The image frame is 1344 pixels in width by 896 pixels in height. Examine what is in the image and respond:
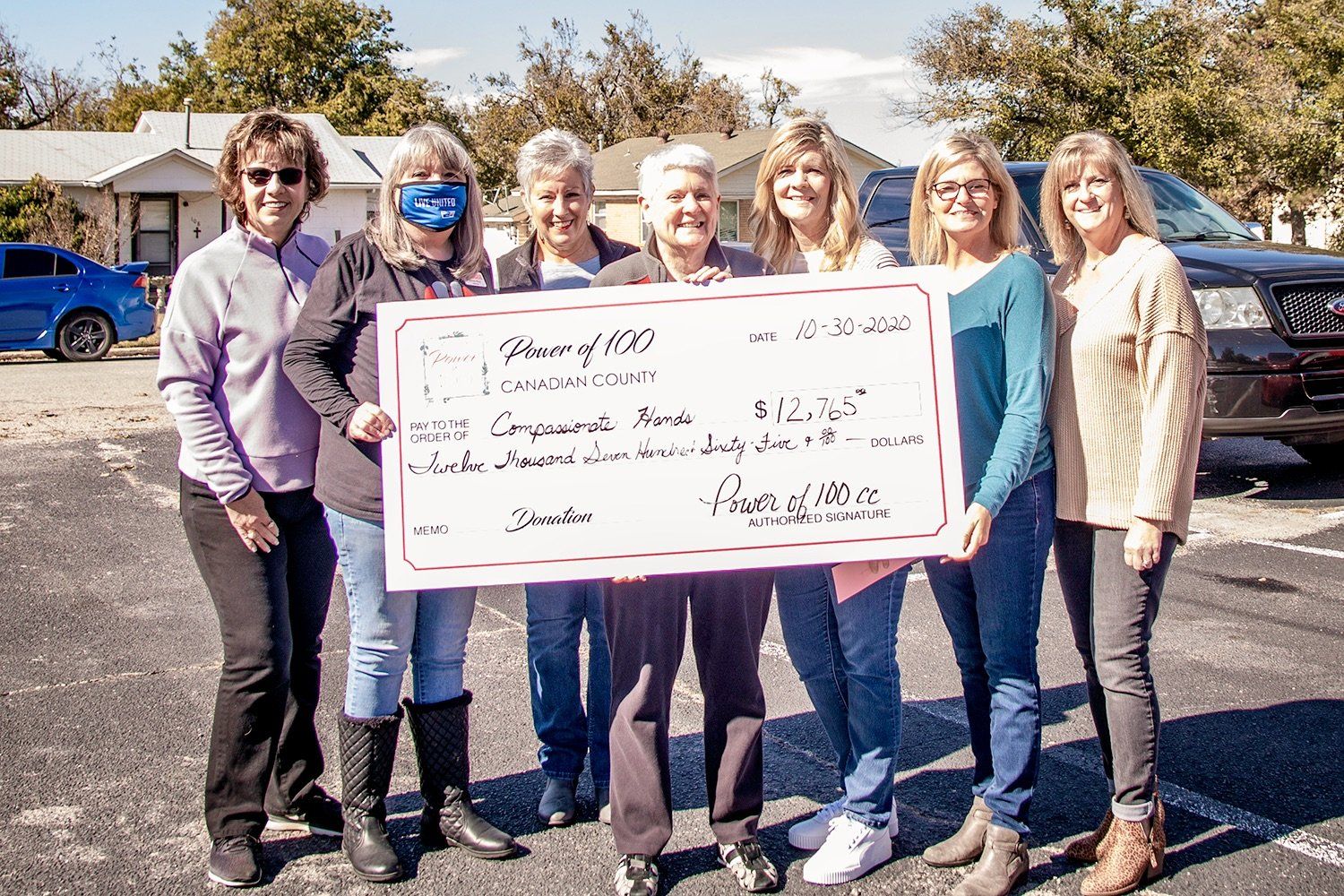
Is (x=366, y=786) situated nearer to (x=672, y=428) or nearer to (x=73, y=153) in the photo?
(x=672, y=428)

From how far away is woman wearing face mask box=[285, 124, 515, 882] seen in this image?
321cm

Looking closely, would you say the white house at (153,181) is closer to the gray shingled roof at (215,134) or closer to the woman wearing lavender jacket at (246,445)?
the gray shingled roof at (215,134)

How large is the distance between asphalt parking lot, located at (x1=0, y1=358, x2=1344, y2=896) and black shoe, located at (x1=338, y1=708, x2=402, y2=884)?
2.9 inches

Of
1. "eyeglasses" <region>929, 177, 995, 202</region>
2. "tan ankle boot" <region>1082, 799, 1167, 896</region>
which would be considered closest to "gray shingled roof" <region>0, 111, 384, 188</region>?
"eyeglasses" <region>929, 177, 995, 202</region>

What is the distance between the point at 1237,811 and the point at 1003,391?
5.18 feet

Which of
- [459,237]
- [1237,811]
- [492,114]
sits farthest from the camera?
[492,114]

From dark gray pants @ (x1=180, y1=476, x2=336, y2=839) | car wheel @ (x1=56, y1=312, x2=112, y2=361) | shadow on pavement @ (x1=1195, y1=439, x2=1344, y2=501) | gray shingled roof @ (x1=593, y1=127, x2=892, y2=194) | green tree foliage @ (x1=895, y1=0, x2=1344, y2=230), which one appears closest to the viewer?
dark gray pants @ (x1=180, y1=476, x2=336, y2=839)

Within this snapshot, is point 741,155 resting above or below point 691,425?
above

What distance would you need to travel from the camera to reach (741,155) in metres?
38.7

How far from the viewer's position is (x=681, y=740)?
4.34 metres

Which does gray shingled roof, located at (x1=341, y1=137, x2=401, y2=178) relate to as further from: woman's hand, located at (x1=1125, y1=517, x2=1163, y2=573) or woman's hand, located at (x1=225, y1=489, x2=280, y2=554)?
woman's hand, located at (x1=1125, y1=517, x2=1163, y2=573)

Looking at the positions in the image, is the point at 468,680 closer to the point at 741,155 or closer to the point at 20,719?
the point at 20,719

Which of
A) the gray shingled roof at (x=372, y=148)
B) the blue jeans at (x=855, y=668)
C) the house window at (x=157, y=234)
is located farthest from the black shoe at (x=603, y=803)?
the gray shingled roof at (x=372, y=148)

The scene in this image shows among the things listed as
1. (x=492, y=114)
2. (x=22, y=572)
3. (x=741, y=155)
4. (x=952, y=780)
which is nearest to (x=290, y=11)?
(x=492, y=114)
